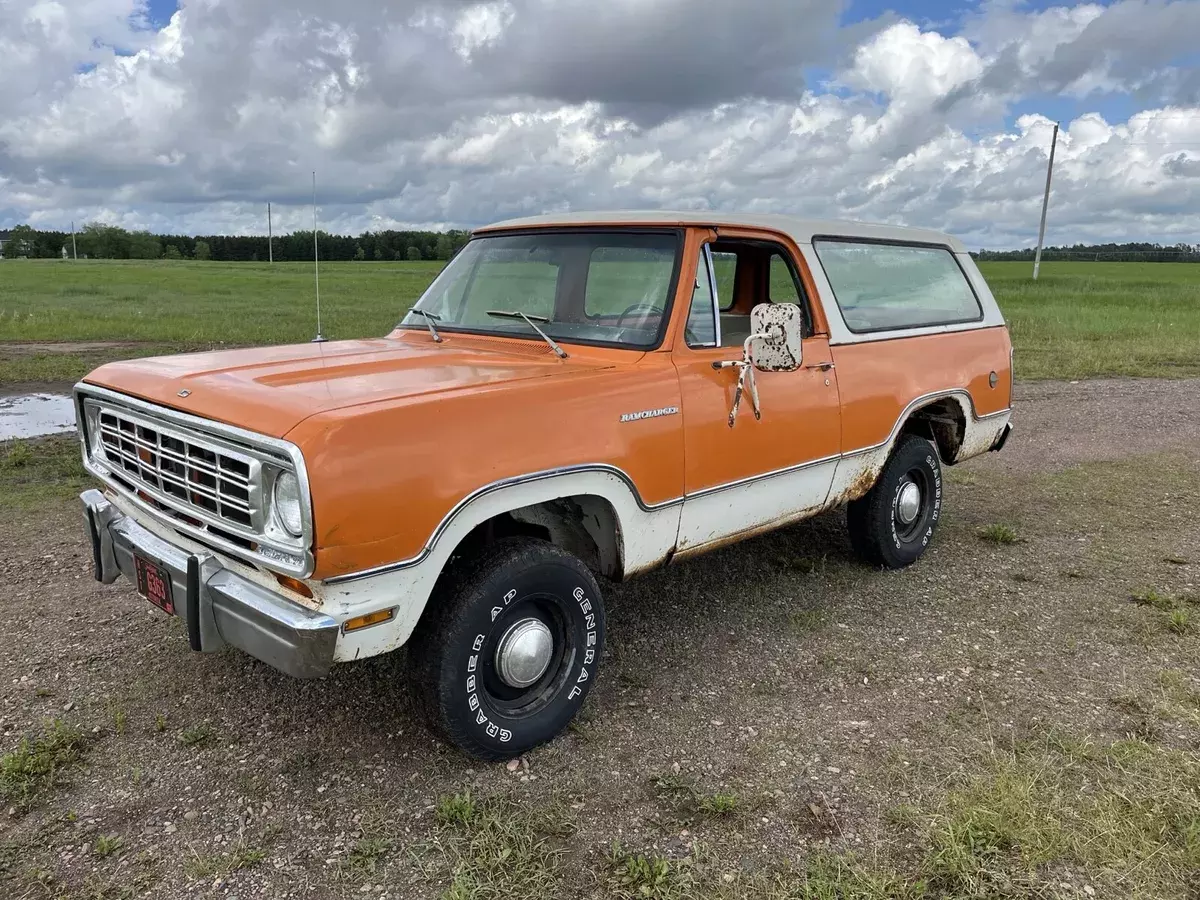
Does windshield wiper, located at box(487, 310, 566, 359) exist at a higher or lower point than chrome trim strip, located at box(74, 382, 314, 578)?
higher

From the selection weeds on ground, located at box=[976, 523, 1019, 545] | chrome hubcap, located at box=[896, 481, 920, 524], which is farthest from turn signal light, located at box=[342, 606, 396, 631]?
weeds on ground, located at box=[976, 523, 1019, 545]

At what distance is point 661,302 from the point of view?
375 cm

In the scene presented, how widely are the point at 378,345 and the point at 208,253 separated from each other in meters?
75.5

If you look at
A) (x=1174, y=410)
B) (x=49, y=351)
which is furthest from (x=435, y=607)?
(x=49, y=351)

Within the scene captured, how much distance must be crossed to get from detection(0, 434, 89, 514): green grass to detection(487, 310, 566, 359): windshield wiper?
3.70 meters

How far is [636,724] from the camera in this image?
3600 mm

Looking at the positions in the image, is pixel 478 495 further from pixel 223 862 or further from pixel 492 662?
pixel 223 862

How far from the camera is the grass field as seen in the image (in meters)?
13.8

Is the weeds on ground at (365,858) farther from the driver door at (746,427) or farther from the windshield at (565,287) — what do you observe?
the windshield at (565,287)

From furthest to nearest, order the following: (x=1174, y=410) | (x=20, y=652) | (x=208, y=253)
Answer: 1. (x=208, y=253)
2. (x=1174, y=410)
3. (x=20, y=652)

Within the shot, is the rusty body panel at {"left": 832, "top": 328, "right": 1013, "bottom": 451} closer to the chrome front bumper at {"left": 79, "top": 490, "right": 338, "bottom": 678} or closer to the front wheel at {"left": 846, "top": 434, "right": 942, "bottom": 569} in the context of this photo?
the front wheel at {"left": 846, "top": 434, "right": 942, "bottom": 569}

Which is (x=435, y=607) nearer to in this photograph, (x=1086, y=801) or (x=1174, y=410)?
(x=1086, y=801)

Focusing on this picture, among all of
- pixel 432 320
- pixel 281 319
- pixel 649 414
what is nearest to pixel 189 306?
pixel 281 319

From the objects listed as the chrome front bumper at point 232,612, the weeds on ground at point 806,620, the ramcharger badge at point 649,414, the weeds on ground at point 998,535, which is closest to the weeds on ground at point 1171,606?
the weeds on ground at point 998,535
